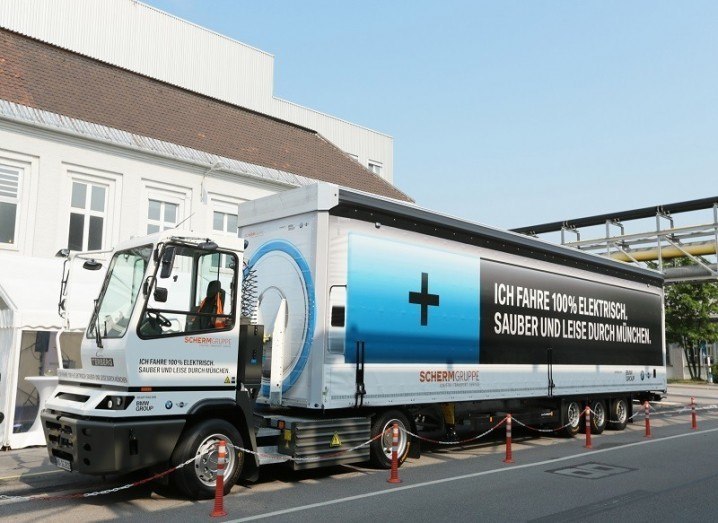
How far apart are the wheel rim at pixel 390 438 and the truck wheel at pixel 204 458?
244cm

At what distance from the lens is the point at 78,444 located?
724cm

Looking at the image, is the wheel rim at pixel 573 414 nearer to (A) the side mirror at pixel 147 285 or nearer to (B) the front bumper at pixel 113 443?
(B) the front bumper at pixel 113 443

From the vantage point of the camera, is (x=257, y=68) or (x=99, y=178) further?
(x=257, y=68)

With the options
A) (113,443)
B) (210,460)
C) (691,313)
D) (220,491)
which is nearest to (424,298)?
(210,460)

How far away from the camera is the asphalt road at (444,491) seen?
7266mm

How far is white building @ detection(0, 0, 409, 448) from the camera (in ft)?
42.2

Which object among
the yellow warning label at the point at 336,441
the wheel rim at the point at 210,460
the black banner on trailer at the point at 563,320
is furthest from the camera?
the black banner on trailer at the point at 563,320

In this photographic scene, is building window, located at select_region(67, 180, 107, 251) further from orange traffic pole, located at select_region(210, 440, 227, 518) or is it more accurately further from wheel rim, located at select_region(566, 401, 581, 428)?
wheel rim, located at select_region(566, 401, 581, 428)

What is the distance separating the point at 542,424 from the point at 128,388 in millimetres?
9201

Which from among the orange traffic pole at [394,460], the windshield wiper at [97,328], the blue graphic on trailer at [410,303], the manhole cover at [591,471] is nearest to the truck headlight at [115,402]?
the windshield wiper at [97,328]

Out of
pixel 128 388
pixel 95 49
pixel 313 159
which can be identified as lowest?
pixel 128 388

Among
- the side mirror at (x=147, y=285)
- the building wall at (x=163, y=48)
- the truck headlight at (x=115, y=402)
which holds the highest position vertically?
the building wall at (x=163, y=48)

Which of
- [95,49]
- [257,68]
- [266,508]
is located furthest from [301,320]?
[257,68]

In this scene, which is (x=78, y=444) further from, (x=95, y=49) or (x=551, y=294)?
(x=95, y=49)
